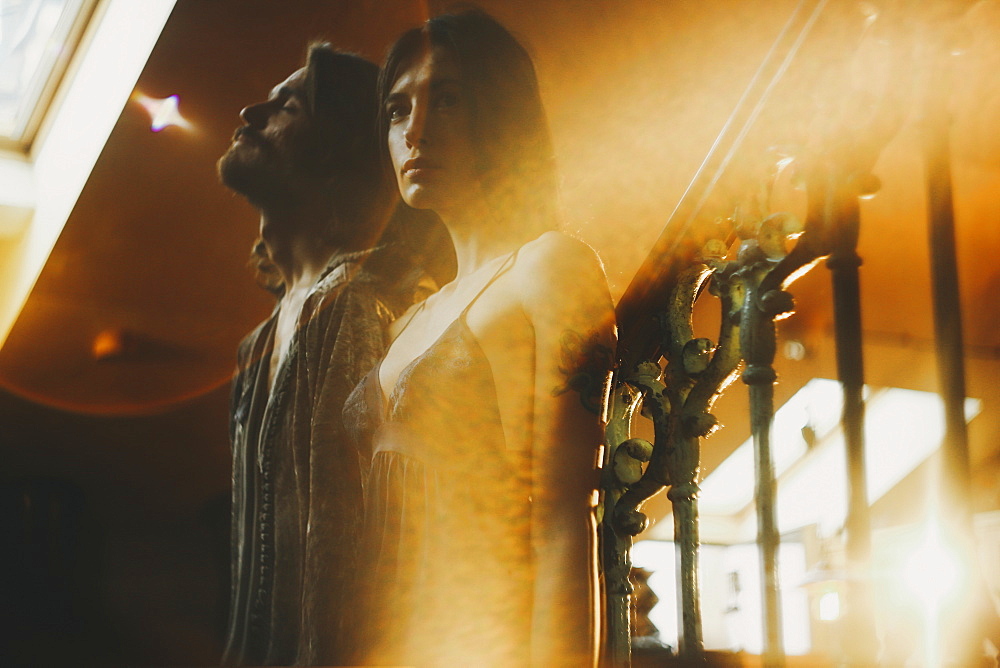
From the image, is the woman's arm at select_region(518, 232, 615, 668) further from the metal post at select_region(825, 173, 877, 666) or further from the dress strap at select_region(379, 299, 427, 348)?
the metal post at select_region(825, 173, 877, 666)

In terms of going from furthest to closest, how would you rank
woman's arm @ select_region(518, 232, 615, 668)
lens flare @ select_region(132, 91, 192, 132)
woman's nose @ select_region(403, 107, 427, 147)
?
lens flare @ select_region(132, 91, 192, 132) → woman's nose @ select_region(403, 107, 427, 147) → woman's arm @ select_region(518, 232, 615, 668)

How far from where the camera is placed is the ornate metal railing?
628mm

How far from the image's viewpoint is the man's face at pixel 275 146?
2.02 m

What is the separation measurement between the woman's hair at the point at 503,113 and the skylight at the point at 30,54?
55.5 inches

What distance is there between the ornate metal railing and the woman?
84mm

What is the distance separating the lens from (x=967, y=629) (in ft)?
Result: 1.86

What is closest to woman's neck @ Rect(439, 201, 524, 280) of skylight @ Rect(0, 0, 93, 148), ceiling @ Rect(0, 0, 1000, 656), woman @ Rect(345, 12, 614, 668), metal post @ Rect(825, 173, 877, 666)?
woman @ Rect(345, 12, 614, 668)

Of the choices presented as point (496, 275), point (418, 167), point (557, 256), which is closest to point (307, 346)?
point (418, 167)

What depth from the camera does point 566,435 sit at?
1.29 m

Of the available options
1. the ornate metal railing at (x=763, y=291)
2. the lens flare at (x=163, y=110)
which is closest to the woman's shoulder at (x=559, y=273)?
the ornate metal railing at (x=763, y=291)

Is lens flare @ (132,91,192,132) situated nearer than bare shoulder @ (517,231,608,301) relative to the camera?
No

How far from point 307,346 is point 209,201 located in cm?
67

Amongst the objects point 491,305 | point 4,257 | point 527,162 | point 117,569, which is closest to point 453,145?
point 527,162

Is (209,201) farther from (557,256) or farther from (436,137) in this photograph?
(557,256)
